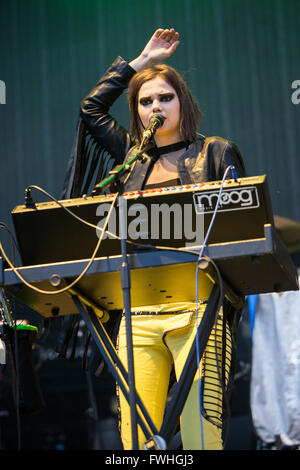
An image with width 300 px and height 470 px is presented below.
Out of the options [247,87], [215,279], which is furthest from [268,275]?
[247,87]

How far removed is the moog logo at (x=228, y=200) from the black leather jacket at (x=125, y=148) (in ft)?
1.66

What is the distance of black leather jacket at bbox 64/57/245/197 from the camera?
6.70ft

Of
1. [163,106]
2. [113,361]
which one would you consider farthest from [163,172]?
[113,361]

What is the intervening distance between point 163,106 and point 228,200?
0.79 m

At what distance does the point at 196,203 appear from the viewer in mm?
1505

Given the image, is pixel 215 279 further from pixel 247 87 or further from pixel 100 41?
pixel 100 41

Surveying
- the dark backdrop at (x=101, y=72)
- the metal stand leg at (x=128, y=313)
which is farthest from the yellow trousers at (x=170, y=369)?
the dark backdrop at (x=101, y=72)

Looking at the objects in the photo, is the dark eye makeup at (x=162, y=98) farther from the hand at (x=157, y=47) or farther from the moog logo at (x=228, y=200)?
the moog logo at (x=228, y=200)

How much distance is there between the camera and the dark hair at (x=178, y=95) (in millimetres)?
2178

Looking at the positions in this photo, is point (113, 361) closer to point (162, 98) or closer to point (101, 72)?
point (162, 98)

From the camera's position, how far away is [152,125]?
1.88m

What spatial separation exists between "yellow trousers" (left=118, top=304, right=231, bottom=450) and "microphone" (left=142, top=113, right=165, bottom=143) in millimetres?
518

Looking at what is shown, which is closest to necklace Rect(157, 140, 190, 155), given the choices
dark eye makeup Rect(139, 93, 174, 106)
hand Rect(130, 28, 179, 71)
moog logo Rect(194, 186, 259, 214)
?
dark eye makeup Rect(139, 93, 174, 106)

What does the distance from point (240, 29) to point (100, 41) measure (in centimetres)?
108
